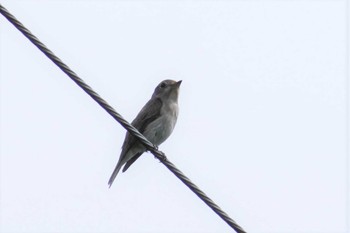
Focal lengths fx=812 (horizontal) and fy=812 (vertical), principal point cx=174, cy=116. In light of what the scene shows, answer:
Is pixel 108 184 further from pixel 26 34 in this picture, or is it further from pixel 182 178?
pixel 26 34

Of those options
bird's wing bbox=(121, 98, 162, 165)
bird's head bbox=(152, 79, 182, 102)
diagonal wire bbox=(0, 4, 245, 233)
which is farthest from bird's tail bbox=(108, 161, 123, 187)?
diagonal wire bbox=(0, 4, 245, 233)

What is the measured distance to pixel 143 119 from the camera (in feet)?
40.5

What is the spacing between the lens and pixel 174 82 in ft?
42.4

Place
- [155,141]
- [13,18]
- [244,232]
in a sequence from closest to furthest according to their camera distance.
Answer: [13,18] → [244,232] → [155,141]

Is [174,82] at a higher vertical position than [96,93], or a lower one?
higher

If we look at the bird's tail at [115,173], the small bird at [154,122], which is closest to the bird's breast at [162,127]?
the small bird at [154,122]

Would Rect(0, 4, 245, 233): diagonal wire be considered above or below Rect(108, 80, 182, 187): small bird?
below

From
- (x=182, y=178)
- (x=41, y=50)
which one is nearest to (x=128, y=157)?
(x=182, y=178)

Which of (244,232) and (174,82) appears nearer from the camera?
(244,232)

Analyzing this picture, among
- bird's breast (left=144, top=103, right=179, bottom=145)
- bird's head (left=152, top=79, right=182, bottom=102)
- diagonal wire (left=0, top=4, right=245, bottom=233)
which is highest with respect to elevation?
bird's head (left=152, top=79, right=182, bottom=102)

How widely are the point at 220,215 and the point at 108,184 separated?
5150 mm

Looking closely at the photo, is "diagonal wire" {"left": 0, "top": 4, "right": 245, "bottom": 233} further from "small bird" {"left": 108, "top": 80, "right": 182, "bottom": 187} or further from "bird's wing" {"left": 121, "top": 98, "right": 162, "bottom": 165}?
"bird's wing" {"left": 121, "top": 98, "right": 162, "bottom": 165}

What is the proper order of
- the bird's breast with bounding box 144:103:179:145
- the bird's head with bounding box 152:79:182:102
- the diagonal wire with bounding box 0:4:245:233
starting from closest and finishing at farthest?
the diagonal wire with bounding box 0:4:245:233 → the bird's breast with bounding box 144:103:179:145 → the bird's head with bounding box 152:79:182:102

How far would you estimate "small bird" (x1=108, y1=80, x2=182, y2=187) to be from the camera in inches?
477
